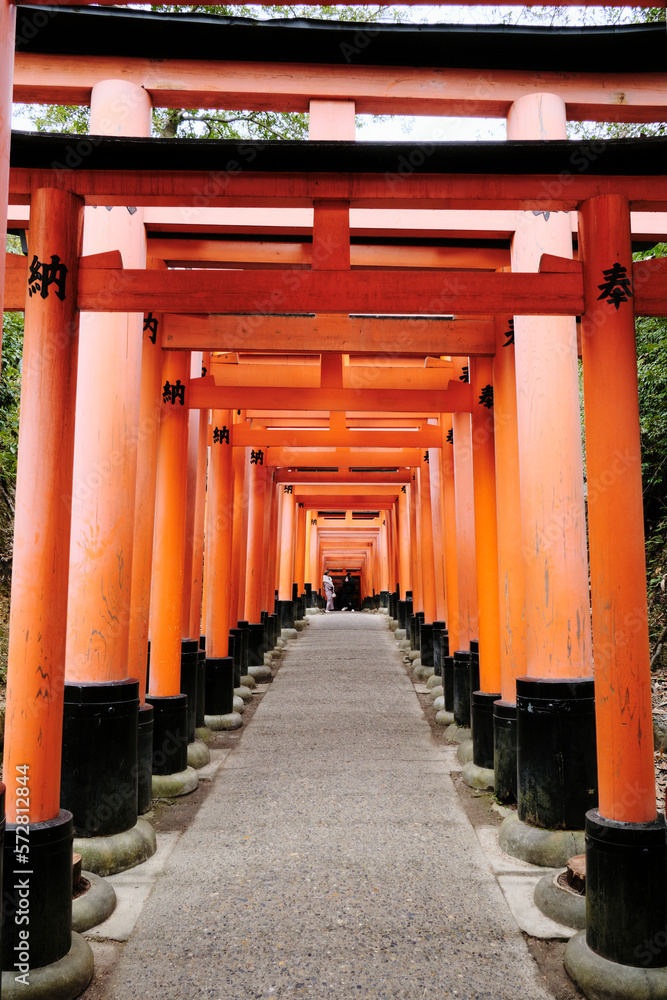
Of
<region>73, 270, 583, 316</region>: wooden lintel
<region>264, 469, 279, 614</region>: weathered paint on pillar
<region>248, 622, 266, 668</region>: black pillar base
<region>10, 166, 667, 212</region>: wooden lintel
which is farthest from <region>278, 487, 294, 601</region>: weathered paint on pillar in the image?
<region>10, 166, 667, 212</region>: wooden lintel

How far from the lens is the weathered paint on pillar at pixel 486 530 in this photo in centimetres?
569

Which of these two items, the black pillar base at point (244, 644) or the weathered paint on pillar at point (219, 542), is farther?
the black pillar base at point (244, 644)

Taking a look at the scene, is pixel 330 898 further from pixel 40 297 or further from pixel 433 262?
pixel 433 262

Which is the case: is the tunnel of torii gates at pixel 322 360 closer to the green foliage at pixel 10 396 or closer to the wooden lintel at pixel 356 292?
the wooden lintel at pixel 356 292

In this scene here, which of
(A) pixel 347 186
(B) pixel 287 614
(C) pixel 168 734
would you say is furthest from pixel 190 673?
(B) pixel 287 614

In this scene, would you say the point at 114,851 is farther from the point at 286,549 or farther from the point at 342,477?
the point at 286,549

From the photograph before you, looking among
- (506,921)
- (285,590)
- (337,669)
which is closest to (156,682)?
(506,921)

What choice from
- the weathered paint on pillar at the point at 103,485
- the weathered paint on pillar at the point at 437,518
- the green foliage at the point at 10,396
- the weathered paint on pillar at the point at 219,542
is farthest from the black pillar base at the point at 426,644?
the weathered paint on pillar at the point at 103,485

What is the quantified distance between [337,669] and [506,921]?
7933mm

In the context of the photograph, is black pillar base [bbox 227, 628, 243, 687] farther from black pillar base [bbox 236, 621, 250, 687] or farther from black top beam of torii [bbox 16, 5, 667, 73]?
black top beam of torii [bbox 16, 5, 667, 73]

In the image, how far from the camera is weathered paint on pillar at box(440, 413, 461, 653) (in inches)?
336

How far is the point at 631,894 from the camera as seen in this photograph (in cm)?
282

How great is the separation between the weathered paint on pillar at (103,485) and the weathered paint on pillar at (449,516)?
15.2ft

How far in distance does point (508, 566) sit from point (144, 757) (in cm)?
279
